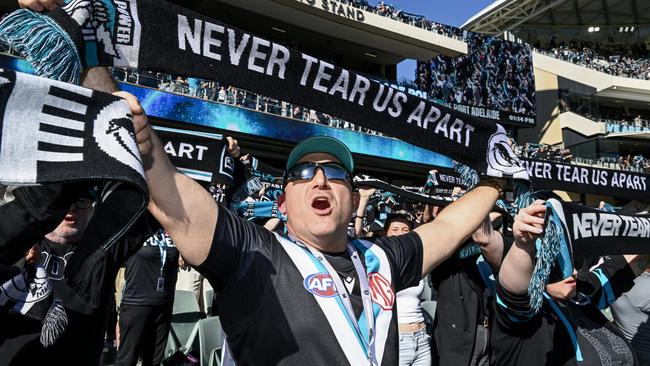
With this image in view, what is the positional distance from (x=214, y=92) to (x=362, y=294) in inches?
610

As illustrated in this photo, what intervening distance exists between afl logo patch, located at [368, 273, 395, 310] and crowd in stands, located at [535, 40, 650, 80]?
34762mm

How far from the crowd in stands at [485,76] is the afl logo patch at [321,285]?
24.1 meters

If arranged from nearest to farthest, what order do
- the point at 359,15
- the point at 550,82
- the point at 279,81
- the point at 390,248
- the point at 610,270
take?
the point at 279,81 → the point at 390,248 → the point at 610,270 → the point at 359,15 → the point at 550,82

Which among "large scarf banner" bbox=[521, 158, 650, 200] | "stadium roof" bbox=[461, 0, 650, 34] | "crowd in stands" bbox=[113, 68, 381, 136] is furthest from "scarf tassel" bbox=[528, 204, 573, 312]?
"stadium roof" bbox=[461, 0, 650, 34]

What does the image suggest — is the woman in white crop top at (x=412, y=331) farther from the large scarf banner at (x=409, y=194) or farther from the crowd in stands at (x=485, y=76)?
the crowd in stands at (x=485, y=76)

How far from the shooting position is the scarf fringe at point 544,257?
233 cm

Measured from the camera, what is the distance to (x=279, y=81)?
6.36 feet

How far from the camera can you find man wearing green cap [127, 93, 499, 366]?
1562 mm

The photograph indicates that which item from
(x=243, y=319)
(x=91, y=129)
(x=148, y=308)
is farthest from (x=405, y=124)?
(x=148, y=308)

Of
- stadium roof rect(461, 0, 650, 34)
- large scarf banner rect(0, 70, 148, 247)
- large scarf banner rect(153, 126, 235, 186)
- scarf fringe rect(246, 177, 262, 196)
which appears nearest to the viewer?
large scarf banner rect(0, 70, 148, 247)

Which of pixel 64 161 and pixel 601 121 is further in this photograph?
pixel 601 121

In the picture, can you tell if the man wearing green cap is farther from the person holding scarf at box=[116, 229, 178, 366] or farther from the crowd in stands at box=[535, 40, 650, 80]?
the crowd in stands at box=[535, 40, 650, 80]

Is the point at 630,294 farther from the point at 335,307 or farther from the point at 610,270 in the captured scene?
the point at 335,307

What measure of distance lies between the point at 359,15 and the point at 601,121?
18.8 m
